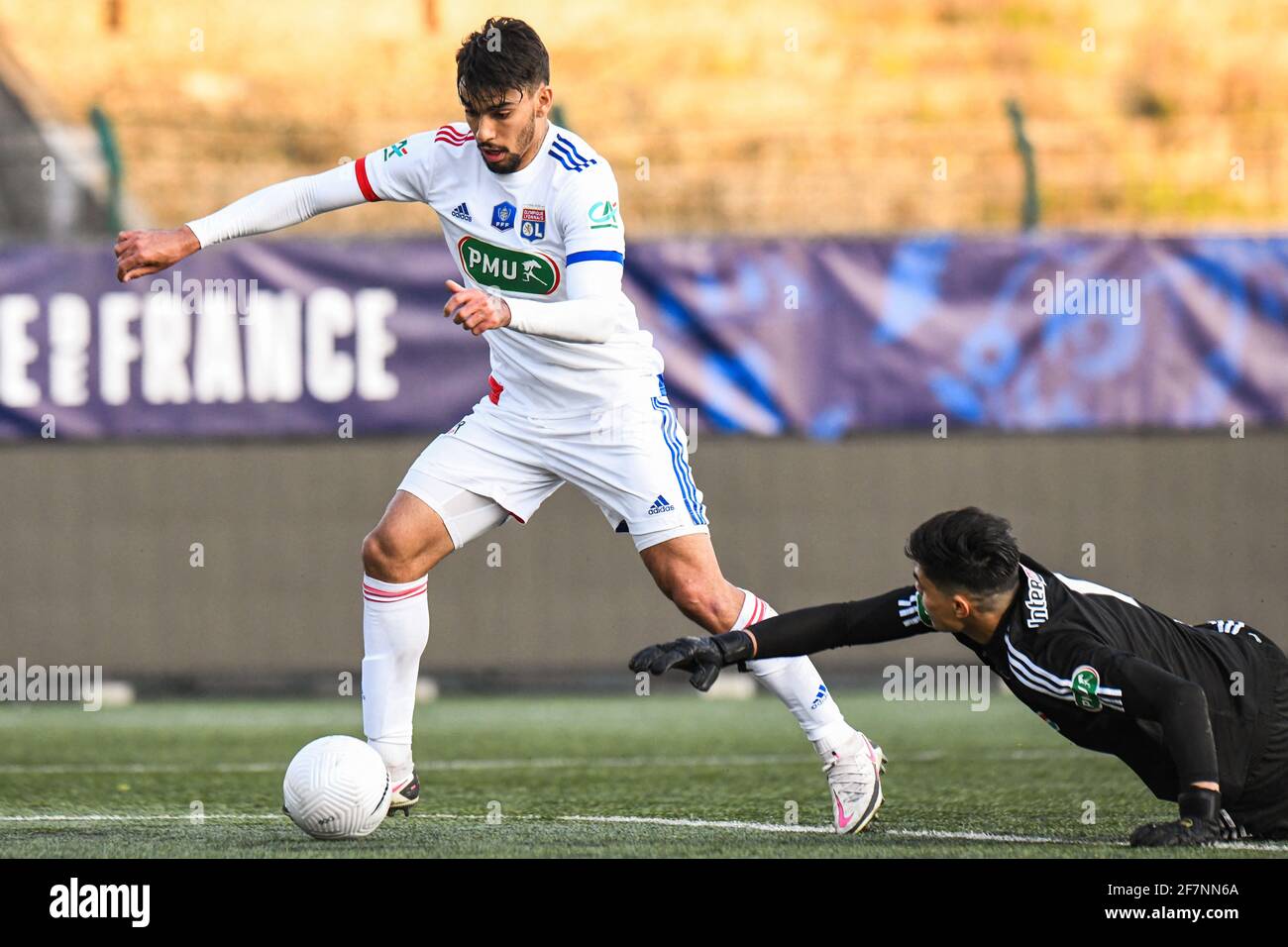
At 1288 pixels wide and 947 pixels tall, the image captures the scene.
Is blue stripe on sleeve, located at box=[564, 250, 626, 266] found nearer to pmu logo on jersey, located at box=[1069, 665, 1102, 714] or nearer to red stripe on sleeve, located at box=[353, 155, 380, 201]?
red stripe on sleeve, located at box=[353, 155, 380, 201]

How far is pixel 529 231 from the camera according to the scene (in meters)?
5.69

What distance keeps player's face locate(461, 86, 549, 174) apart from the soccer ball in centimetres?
180

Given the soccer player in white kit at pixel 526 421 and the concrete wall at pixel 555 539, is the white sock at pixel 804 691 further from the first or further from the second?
the concrete wall at pixel 555 539

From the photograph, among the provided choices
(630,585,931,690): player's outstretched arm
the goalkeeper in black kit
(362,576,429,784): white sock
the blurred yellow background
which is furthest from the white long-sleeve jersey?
the blurred yellow background

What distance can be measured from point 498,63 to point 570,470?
1329 mm

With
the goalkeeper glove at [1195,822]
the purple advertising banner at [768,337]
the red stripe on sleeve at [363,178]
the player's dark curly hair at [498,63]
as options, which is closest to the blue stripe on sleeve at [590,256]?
the player's dark curly hair at [498,63]

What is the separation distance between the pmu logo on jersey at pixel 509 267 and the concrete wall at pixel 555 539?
529 cm

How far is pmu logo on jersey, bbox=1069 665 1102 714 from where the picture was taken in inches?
186

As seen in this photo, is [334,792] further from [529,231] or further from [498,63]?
[498,63]

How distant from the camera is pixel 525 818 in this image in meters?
5.91

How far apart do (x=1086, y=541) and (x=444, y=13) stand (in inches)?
458

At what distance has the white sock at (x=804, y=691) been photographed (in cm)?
577
